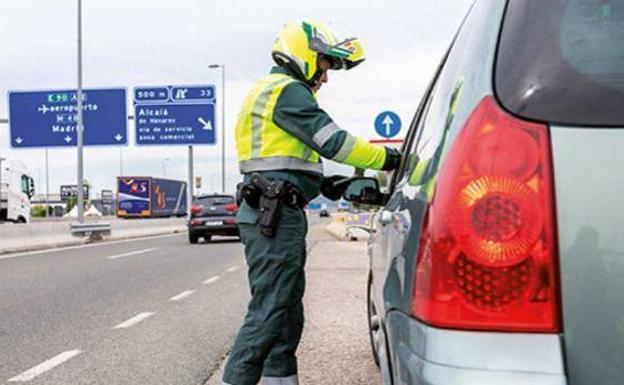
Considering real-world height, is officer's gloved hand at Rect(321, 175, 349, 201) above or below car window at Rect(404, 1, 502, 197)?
below

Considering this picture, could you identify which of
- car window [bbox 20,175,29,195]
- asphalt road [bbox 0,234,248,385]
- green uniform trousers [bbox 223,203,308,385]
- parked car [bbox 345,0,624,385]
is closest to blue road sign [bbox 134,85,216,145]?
car window [bbox 20,175,29,195]

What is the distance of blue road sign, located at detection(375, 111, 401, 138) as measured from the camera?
14531 mm

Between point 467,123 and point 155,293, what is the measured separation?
7.94 metres

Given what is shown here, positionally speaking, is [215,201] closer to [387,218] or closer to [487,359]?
[387,218]

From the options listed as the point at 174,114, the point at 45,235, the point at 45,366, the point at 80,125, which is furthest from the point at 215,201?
the point at 45,366

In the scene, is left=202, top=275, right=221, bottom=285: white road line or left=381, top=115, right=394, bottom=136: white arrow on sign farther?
left=381, top=115, right=394, bottom=136: white arrow on sign

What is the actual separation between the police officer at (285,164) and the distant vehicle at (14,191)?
2691 cm

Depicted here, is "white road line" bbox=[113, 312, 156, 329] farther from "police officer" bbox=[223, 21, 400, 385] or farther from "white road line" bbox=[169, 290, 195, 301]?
"police officer" bbox=[223, 21, 400, 385]

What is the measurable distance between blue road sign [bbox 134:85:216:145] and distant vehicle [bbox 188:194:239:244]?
9611 mm

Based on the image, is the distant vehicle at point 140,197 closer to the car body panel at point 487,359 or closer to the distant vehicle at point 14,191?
the distant vehicle at point 14,191

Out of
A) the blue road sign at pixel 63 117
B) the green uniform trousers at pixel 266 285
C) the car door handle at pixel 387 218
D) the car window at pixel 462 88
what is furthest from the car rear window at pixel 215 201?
the car window at pixel 462 88

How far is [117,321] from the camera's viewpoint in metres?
6.98

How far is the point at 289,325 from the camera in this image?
339 cm

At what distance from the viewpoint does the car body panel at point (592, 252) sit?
1.46 m
